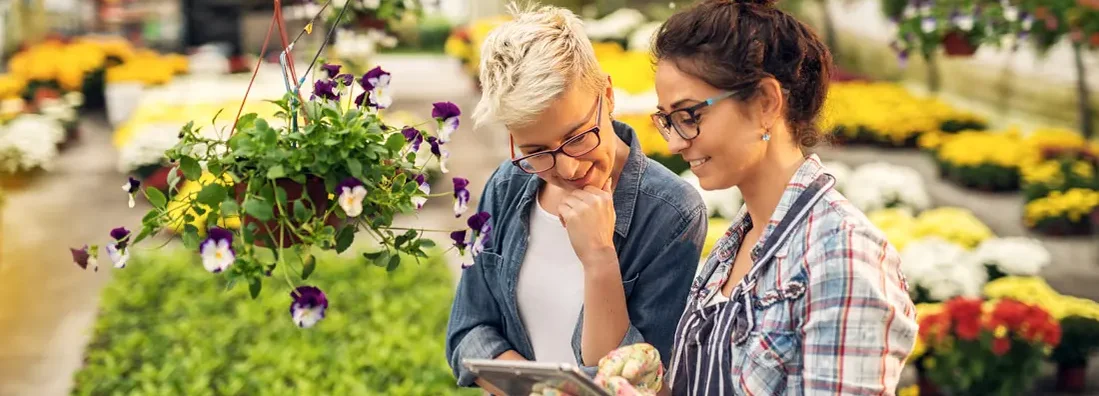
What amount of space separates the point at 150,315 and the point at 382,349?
1.71 metres

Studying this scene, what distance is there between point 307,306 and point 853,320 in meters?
0.85

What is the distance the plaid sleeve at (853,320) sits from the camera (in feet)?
4.75

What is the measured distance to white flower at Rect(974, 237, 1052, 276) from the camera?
5.60m

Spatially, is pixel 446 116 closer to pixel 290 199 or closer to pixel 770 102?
pixel 290 199

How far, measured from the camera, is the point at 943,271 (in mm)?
5371

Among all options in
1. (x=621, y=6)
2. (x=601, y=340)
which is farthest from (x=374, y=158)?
(x=621, y=6)

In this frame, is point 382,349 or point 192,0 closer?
point 382,349

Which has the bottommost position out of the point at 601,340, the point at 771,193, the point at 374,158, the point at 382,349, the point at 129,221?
the point at 129,221

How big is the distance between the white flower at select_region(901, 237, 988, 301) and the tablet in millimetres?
4003

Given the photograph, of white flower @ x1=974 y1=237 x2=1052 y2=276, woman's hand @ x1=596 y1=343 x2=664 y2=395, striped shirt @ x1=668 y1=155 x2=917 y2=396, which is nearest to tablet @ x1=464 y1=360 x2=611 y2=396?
woman's hand @ x1=596 y1=343 x2=664 y2=395

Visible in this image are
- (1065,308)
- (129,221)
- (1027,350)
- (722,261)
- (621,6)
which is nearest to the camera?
(722,261)

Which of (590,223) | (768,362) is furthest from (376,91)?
(768,362)

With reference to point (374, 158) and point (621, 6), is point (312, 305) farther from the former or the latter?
point (621, 6)

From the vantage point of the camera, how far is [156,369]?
18.0 feet
